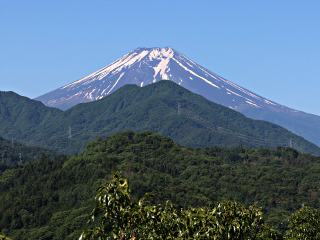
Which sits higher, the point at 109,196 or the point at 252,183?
the point at 109,196

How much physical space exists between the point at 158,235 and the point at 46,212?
129 metres

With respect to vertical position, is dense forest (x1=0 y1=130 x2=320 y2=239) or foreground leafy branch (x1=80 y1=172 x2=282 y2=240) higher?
foreground leafy branch (x1=80 y1=172 x2=282 y2=240)

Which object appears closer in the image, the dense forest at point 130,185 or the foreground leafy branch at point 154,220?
the foreground leafy branch at point 154,220

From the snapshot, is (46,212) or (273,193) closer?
(46,212)

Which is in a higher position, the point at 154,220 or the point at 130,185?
the point at 154,220

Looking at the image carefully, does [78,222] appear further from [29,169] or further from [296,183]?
[296,183]

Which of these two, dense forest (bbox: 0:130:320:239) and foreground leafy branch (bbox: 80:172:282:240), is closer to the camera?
foreground leafy branch (bbox: 80:172:282:240)

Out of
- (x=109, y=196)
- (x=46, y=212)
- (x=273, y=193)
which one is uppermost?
(x=109, y=196)

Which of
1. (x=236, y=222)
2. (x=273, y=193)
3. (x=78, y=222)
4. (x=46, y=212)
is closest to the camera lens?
(x=236, y=222)

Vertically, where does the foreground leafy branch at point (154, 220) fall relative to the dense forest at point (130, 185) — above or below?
above

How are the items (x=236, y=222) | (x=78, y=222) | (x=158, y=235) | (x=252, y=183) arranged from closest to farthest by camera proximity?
(x=158, y=235)
(x=236, y=222)
(x=78, y=222)
(x=252, y=183)

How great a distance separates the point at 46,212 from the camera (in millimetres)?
→ 143125

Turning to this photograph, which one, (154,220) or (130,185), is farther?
(130,185)

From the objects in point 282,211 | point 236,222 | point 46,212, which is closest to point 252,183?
point 282,211
